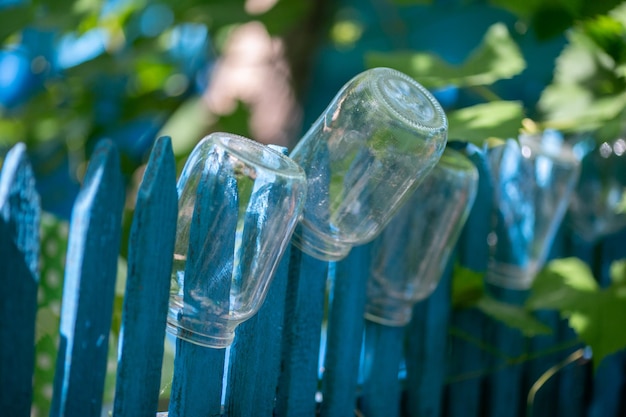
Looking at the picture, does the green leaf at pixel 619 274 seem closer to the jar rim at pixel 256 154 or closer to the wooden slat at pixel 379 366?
the wooden slat at pixel 379 366

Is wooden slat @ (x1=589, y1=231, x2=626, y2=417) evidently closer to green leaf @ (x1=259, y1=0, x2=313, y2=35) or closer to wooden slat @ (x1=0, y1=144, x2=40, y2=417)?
green leaf @ (x1=259, y1=0, x2=313, y2=35)

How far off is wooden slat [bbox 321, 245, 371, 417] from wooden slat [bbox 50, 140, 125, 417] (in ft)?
1.11

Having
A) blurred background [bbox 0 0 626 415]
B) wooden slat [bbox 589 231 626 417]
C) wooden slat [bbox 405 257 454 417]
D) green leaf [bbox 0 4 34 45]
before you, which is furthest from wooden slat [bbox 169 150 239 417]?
green leaf [bbox 0 4 34 45]

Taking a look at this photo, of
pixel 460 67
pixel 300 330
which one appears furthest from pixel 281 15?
pixel 300 330

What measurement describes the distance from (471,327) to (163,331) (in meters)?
0.72

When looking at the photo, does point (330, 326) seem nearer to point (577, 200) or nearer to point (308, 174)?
point (308, 174)

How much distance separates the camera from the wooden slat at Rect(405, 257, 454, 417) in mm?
1282

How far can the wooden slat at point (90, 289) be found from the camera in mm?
823

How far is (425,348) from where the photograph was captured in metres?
1.28

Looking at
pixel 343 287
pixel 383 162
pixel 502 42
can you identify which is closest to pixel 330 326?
pixel 343 287

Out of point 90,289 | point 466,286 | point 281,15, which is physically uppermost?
point 90,289

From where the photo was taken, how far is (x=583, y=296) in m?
1.23

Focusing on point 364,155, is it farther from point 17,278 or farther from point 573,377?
point 573,377

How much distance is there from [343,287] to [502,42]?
537 mm
